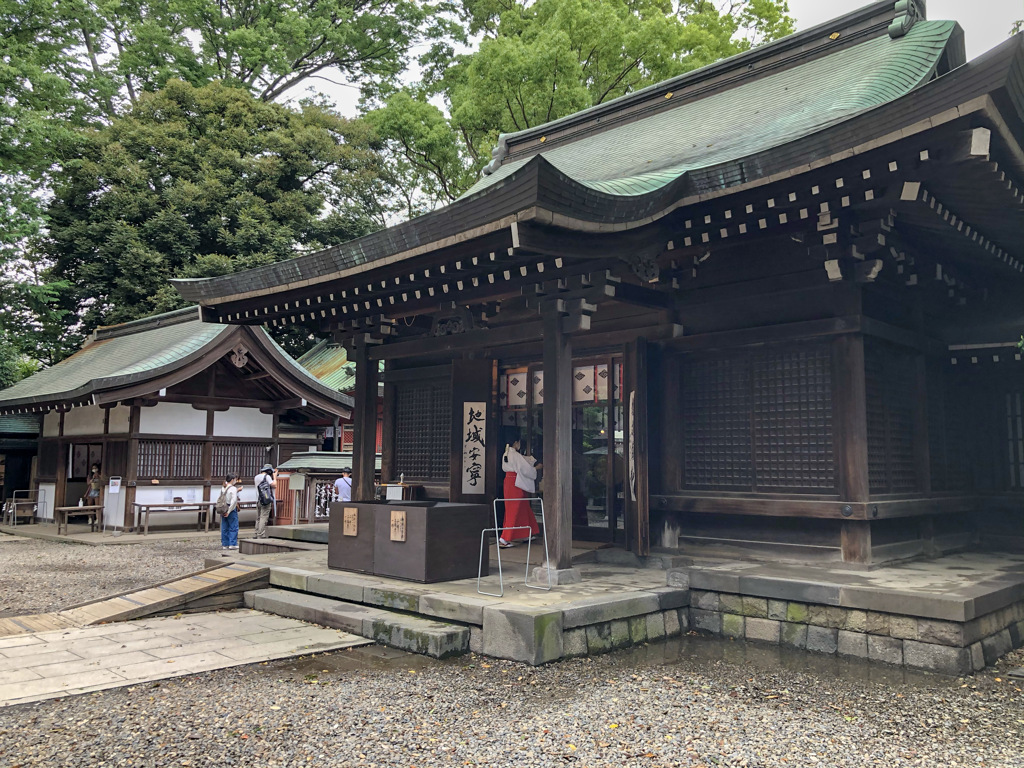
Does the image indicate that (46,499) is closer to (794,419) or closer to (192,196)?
(192,196)

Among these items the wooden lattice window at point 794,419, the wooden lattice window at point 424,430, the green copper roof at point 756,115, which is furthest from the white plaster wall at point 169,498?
the wooden lattice window at point 794,419

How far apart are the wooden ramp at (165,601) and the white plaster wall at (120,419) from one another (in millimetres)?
10039

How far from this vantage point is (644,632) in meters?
6.52

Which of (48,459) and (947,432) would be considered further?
(48,459)

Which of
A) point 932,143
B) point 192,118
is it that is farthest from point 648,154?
point 192,118

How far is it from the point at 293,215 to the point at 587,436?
18401 millimetres

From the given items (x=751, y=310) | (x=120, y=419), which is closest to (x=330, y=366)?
(x=120, y=419)

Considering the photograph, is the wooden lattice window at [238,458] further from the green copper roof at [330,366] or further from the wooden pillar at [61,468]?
the wooden pillar at [61,468]

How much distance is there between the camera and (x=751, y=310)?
25.9ft

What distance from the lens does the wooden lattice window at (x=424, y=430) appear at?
416 inches

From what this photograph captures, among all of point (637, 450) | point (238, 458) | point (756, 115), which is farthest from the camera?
point (238, 458)

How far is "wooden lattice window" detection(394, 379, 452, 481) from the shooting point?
1058 cm

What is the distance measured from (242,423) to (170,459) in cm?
198

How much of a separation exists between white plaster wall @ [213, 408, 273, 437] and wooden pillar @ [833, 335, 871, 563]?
15223 mm
